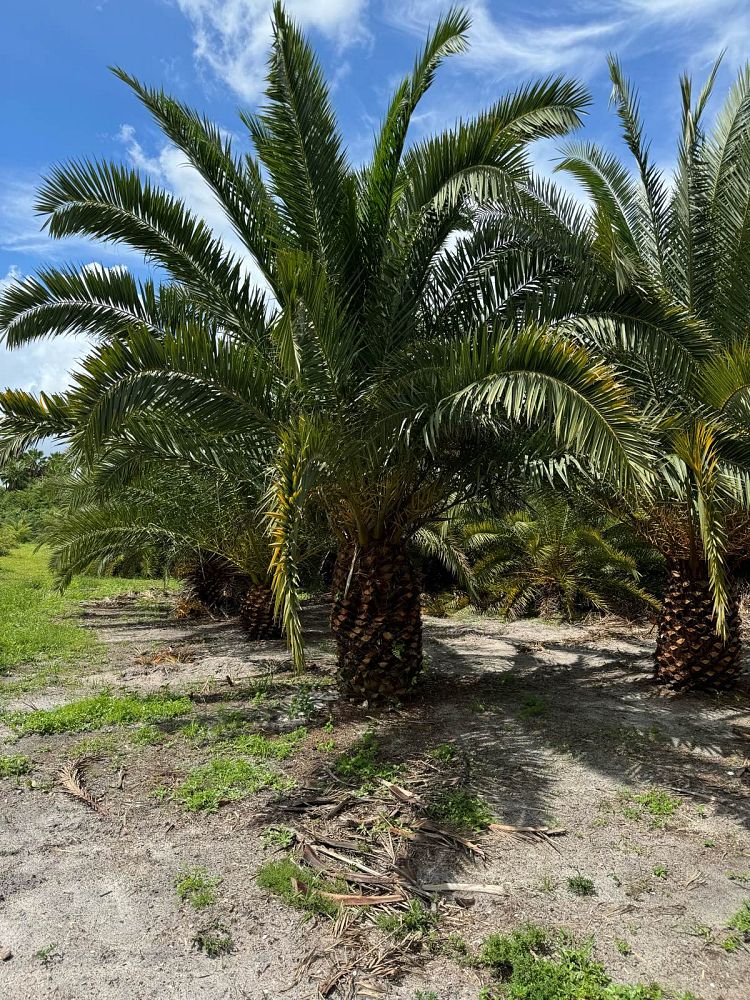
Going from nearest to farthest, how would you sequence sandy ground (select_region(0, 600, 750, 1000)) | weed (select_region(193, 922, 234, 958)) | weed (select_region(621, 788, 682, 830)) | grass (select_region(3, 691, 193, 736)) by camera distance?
1. sandy ground (select_region(0, 600, 750, 1000))
2. weed (select_region(193, 922, 234, 958))
3. weed (select_region(621, 788, 682, 830))
4. grass (select_region(3, 691, 193, 736))

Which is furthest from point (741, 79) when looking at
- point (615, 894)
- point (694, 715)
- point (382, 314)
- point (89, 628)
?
point (89, 628)

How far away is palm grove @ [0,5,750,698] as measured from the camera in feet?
16.1

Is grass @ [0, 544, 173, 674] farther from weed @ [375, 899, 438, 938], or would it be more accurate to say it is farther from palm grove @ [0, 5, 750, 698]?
weed @ [375, 899, 438, 938]

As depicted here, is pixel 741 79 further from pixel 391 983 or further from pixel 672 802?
pixel 391 983

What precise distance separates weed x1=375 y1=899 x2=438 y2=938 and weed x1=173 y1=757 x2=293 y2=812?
5.07 ft

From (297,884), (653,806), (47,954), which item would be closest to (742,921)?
(653,806)

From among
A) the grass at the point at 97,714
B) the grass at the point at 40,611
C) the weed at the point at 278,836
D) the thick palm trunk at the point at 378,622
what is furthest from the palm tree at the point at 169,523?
the weed at the point at 278,836

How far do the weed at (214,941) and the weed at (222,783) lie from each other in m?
1.20

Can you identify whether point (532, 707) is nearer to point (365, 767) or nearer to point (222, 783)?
point (365, 767)

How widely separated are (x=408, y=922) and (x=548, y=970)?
0.66 meters

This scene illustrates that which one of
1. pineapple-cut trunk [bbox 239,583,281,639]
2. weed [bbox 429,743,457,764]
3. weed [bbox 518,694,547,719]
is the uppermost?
pineapple-cut trunk [bbox 239,583,281,639]

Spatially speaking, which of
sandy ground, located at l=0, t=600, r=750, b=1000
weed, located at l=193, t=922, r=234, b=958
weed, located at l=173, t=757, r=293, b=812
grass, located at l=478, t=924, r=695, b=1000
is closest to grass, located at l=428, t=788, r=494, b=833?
sandy ground, located at l=0, t=600, r=750, b=1000

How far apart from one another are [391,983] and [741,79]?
8111 millimetres

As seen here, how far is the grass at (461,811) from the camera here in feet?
13.5
